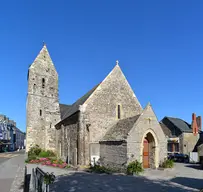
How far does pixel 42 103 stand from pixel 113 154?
1636cm

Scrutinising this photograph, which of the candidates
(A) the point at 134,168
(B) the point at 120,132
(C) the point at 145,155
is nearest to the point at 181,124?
(C) the point at 145,155

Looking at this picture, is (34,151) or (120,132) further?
(34,151)

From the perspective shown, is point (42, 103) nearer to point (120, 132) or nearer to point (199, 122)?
point (120, 132)

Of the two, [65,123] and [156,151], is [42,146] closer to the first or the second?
[65,123]

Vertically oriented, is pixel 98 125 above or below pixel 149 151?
above

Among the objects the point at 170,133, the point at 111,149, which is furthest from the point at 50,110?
the point at 170,133

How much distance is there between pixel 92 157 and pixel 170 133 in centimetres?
2223

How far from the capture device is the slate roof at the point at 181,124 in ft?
121

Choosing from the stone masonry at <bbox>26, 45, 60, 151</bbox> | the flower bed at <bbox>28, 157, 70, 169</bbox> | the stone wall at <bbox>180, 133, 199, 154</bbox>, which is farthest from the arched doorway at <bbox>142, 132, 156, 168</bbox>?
the stone wall at <bbox>180, 133, 199, 154</bbox>

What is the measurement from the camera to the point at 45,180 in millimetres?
6645

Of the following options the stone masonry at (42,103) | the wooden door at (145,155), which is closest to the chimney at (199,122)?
the wooden door at (145,155)

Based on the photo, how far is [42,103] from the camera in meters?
31.5

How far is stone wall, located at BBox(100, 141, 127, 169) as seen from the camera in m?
17.5

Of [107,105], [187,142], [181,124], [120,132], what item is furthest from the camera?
[181,124]
